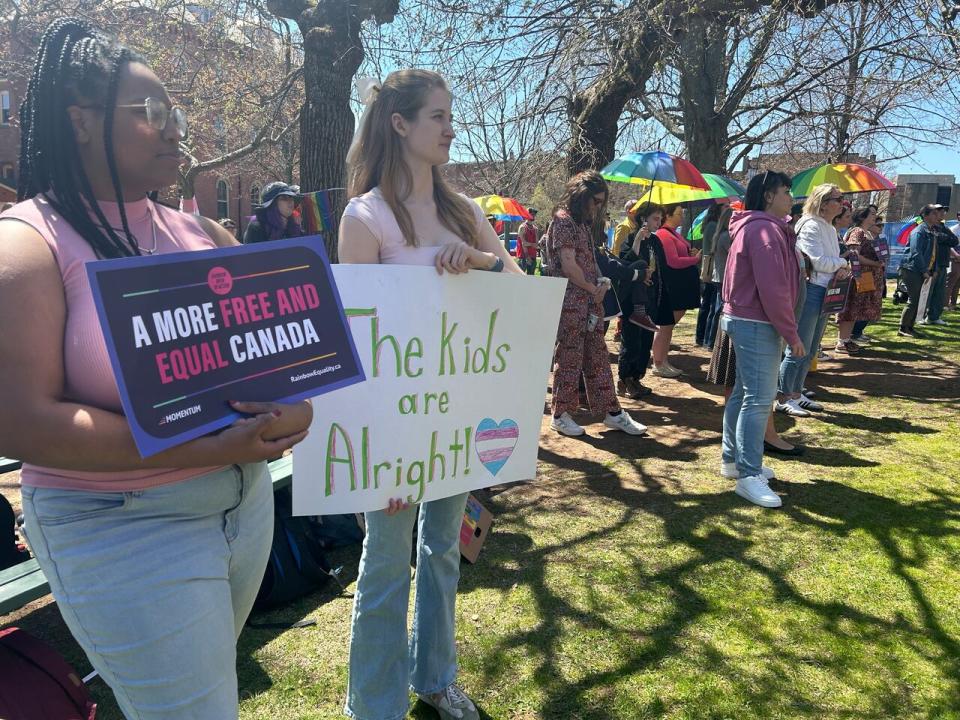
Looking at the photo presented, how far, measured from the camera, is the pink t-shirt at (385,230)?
202cm

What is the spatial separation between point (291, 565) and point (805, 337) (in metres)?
4.86

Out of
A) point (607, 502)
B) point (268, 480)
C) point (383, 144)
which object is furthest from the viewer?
point (607, 502)

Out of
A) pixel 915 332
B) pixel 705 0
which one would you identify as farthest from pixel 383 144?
pixel 915 332

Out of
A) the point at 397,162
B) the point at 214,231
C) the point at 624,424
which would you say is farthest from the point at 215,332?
the point at 624,424

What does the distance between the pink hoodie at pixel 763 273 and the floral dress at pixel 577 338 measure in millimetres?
1310

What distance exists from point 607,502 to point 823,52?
603 cm

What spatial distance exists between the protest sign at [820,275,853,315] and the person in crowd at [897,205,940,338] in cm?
545

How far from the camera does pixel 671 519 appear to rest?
4.08m

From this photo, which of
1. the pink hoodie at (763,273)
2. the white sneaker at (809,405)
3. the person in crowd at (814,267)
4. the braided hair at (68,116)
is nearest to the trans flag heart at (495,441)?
the braided hair at (68,116)

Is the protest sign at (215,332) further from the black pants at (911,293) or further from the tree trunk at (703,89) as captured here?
the black pants at (911,293)

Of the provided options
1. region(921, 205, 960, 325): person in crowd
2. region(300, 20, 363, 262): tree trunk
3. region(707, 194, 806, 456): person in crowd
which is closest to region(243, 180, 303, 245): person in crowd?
region(300, 20, 363, 262): tree trunk

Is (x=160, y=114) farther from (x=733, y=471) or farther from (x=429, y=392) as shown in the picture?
(x=733, y=471)

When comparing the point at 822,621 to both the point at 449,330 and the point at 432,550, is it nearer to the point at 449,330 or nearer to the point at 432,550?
the point at 432,550

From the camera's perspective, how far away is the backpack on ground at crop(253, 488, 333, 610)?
123 inches
